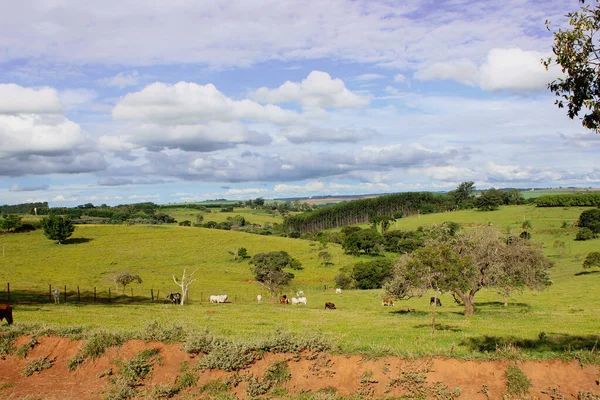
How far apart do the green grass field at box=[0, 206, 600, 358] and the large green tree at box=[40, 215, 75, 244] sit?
226 cm

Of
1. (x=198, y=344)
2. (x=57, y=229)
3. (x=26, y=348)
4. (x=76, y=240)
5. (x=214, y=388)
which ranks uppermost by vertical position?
(x=57, y=229)

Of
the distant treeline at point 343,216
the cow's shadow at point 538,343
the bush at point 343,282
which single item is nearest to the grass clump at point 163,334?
the cow's shadow at point 538,343

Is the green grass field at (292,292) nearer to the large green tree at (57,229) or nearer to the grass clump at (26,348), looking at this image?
the large green tree at (57,229)

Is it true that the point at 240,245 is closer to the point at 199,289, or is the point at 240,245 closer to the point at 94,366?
the point at 199,289

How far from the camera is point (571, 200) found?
15112 cm

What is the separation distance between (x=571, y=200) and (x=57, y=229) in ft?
519

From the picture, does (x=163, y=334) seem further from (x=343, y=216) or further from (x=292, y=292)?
(x=343, y=216)

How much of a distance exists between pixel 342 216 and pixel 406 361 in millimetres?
184261

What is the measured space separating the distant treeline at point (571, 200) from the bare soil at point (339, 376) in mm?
155099

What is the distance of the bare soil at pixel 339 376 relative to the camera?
12.8m

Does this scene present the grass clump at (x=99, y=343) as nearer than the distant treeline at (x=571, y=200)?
Yes

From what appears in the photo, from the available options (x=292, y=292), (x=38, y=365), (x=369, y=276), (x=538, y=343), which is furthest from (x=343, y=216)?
(x=38, y=365)

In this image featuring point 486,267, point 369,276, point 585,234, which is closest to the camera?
point 486,267

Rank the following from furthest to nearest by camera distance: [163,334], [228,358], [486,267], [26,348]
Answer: [486,267]
[26,348]
[163,334]
[228,358]
